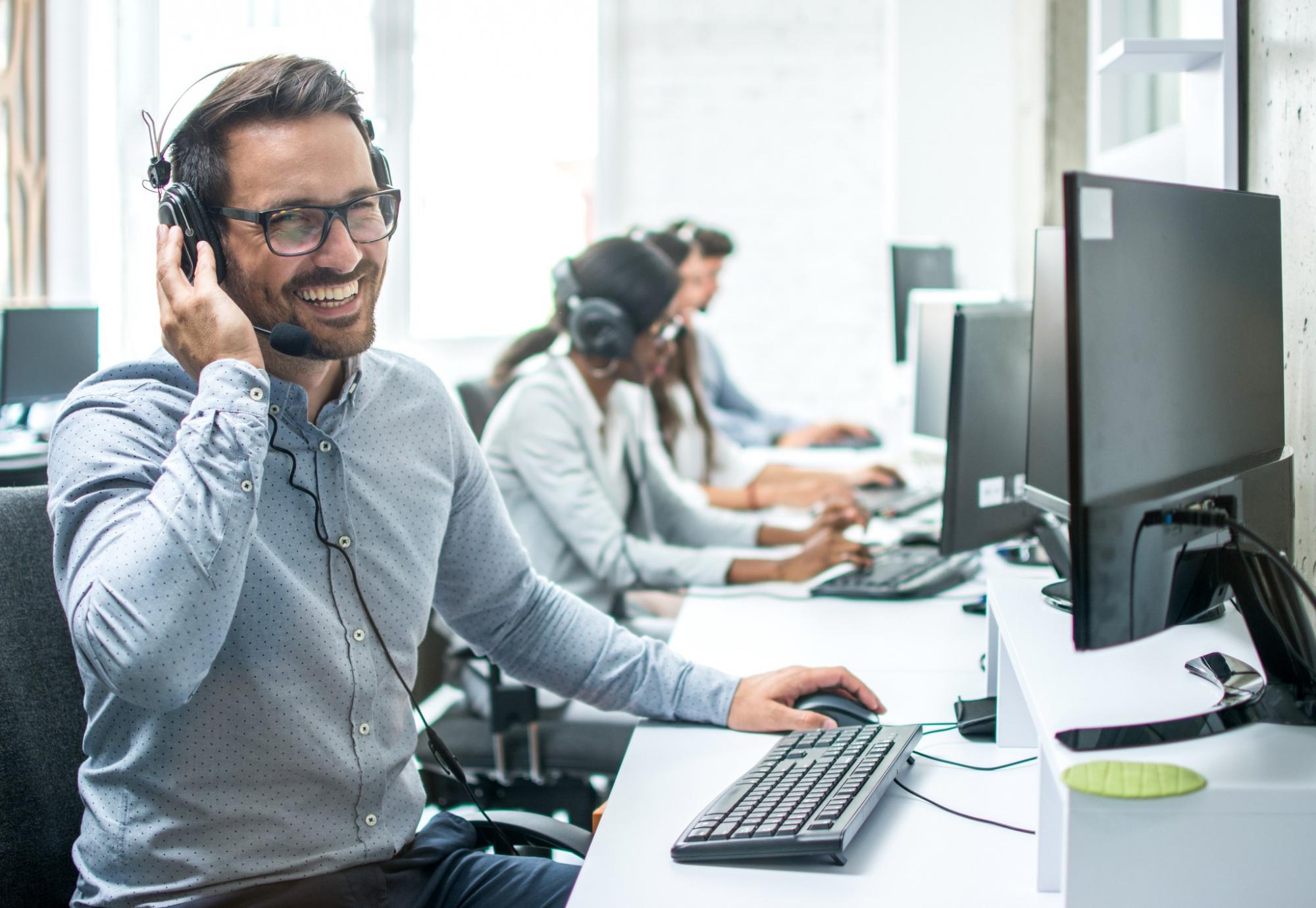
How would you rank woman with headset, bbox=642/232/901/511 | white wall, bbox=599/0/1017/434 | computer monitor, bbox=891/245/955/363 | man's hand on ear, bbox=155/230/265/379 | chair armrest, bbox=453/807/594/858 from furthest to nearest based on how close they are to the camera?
white wall, bbox=599/0/1017/434, computer monitor, bbox=891/245/955/363, woman with headset, bbox=642/232/901/511, chair armrest, bbox=453/807/594/858, man's hand on ear, bbox=155/230/265/379

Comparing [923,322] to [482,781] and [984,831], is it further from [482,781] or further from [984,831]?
[984,831]

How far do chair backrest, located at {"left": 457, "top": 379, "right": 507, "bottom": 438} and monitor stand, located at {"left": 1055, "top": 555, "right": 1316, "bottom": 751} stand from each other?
5.50 feet

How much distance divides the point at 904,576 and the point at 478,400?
3.35 feet

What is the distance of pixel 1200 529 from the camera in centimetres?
86

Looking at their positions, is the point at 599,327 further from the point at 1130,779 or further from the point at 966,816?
the point at 1130,779

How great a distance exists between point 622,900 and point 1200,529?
51 centimetres

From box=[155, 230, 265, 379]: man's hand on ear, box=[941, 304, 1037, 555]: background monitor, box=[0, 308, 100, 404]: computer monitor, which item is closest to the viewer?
box=[155, 230, 265, 379]: man's hand on ear

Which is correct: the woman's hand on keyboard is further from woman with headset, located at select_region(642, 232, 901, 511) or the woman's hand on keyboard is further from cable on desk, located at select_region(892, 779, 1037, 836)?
cable on desk, located at select_region(892, 779, 1037, 836)

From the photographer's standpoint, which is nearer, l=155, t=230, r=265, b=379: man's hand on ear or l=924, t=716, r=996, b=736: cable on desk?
l=155, t=230, r=265, b=379: man's hand on ear

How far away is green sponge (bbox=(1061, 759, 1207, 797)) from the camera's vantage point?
69 cm

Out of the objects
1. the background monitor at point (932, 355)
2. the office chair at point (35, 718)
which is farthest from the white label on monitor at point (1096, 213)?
the background monitor at point (932, 355)

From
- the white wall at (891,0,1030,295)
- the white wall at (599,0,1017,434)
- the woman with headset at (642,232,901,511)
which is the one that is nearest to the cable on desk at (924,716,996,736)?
the woman with headset at (642,232,901,511)

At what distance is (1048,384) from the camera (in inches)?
53.9

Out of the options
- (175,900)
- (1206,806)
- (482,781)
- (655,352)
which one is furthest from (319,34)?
(1206,806)
